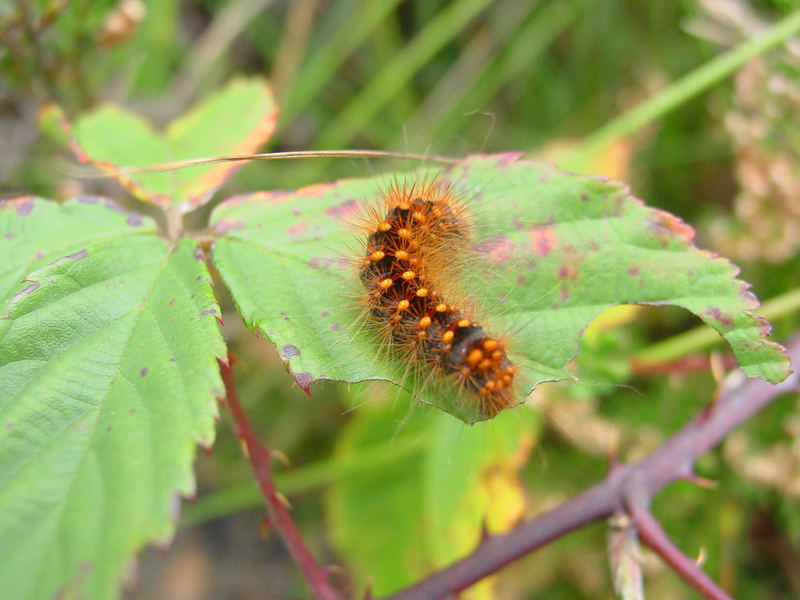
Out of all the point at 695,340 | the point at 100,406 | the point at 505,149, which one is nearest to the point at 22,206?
the point at 100,406

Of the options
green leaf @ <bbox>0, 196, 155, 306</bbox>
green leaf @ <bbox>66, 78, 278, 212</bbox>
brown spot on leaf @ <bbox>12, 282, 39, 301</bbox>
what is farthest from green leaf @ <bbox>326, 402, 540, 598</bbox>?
brown spot on leaf @ <bbox>12, 282, 39, 301</bbox>

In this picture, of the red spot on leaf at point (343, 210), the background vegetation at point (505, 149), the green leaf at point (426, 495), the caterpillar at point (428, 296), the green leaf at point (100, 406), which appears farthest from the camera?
the background vegetation at point (505, 149)

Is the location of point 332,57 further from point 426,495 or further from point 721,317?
point 721,317

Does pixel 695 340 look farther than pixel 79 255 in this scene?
Yes

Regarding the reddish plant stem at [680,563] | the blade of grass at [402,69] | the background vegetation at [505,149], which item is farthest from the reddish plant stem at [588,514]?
the blade of grass at [402,69]

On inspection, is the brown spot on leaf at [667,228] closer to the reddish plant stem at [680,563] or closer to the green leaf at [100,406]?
the reddish plant stem at [680,563]

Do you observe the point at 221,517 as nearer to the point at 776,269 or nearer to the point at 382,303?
the point at 382,303
